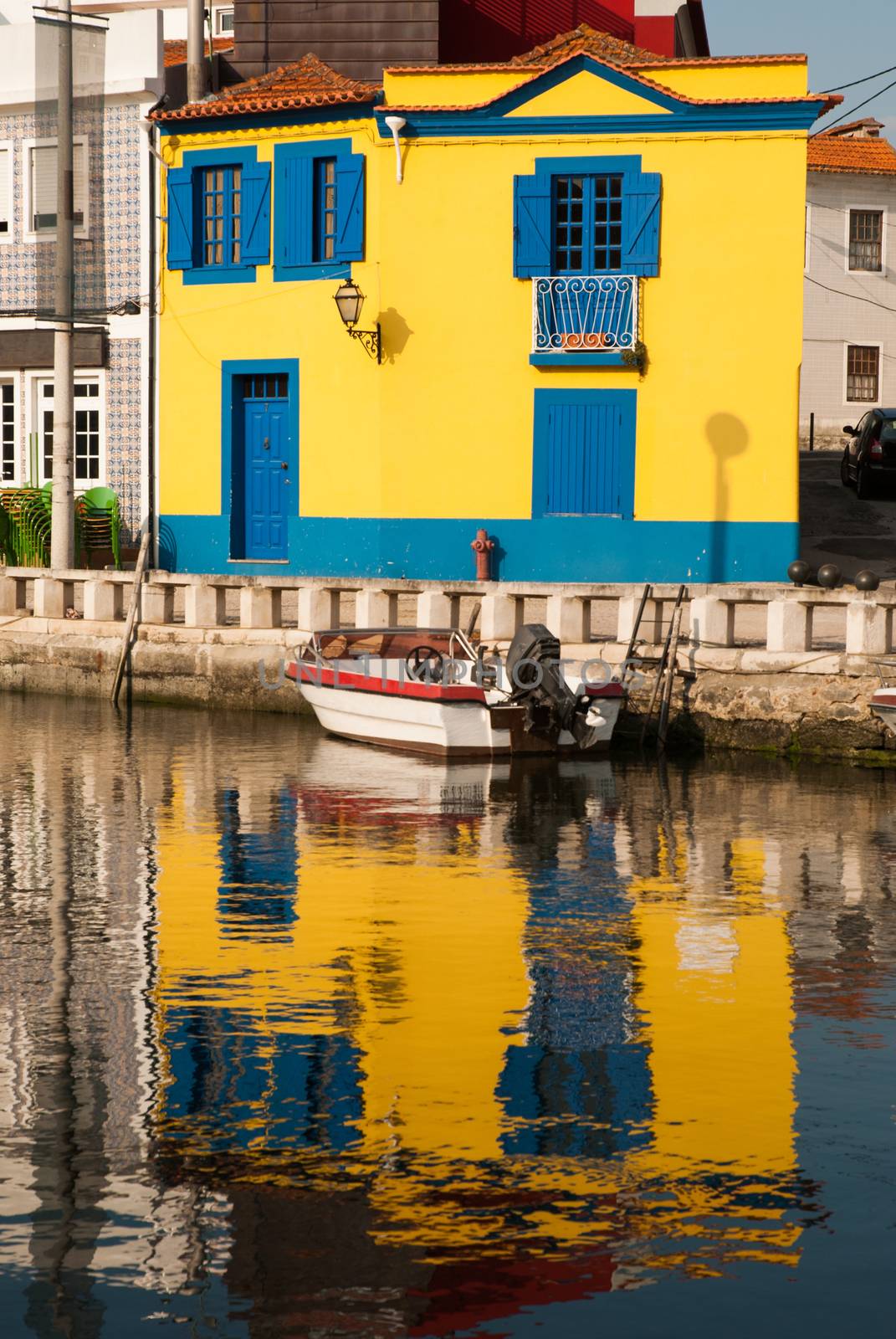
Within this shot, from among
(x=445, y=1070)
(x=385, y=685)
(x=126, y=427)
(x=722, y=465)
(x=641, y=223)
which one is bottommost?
(x=445, y=1070)

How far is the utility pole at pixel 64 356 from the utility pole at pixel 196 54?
3037 mm

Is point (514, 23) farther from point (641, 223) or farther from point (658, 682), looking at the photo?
point (658, 682)

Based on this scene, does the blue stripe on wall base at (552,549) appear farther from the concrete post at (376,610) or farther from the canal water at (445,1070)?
the canal water at (445,1070)

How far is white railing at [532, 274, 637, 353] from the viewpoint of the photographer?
25.0m

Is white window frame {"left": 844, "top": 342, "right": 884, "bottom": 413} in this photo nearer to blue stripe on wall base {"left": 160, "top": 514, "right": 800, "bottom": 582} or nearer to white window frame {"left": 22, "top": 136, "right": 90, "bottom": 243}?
blue stripe on wall base {"left": 160, "top": 514, "right": 800, "bottom": 582}

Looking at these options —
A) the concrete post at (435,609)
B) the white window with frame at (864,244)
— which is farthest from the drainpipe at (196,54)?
the white window with frame at (864,244)

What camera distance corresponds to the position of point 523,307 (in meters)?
25.5

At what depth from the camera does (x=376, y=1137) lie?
8.05m

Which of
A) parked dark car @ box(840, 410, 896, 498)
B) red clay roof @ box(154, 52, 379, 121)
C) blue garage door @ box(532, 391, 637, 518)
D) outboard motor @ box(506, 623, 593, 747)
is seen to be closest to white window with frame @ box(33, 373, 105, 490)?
red clay roof @ box(154, 52, 379, 121)

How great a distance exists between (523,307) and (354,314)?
227 centimetres

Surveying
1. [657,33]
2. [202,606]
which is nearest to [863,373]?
[657,33]

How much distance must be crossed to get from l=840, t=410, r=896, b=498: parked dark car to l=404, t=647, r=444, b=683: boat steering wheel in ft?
44.6

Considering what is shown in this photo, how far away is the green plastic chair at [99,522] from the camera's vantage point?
89.2 ft

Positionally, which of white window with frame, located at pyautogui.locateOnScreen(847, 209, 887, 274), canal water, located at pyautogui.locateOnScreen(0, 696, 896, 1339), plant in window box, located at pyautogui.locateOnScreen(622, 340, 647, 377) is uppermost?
white window with frame, located at pyautogui.locateOnScreen(847, 209, 887, 274)
